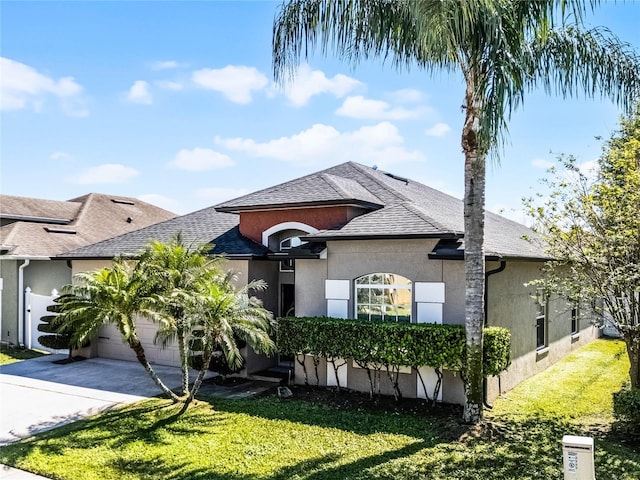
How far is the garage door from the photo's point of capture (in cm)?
1595

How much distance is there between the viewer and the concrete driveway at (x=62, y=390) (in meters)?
10.5

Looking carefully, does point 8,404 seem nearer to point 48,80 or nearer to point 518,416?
point 48,80

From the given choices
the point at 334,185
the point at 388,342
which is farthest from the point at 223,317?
the point at 334,185

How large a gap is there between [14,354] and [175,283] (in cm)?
1100

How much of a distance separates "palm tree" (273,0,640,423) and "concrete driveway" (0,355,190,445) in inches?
338

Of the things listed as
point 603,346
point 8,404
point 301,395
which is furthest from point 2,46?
point 603,346

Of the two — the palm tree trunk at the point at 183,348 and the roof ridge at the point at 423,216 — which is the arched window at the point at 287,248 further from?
the palm tree trunk at the point at 183,348

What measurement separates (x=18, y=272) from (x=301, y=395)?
14.4 m

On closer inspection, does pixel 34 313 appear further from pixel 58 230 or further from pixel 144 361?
pixel 144 361

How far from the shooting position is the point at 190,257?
12.0 meters

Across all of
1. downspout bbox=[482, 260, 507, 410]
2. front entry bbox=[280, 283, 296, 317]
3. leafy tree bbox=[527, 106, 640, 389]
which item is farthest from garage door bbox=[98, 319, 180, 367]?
leafy tree bbox=[527, 106, 640, 389]

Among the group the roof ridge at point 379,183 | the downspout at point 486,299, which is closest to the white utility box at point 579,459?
the downspout at point 486,299

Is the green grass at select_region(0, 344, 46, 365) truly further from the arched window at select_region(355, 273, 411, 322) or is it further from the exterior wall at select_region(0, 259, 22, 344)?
the arched window at select_region(355, 273, 411, 322)

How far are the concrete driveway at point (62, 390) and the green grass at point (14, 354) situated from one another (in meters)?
0.68
